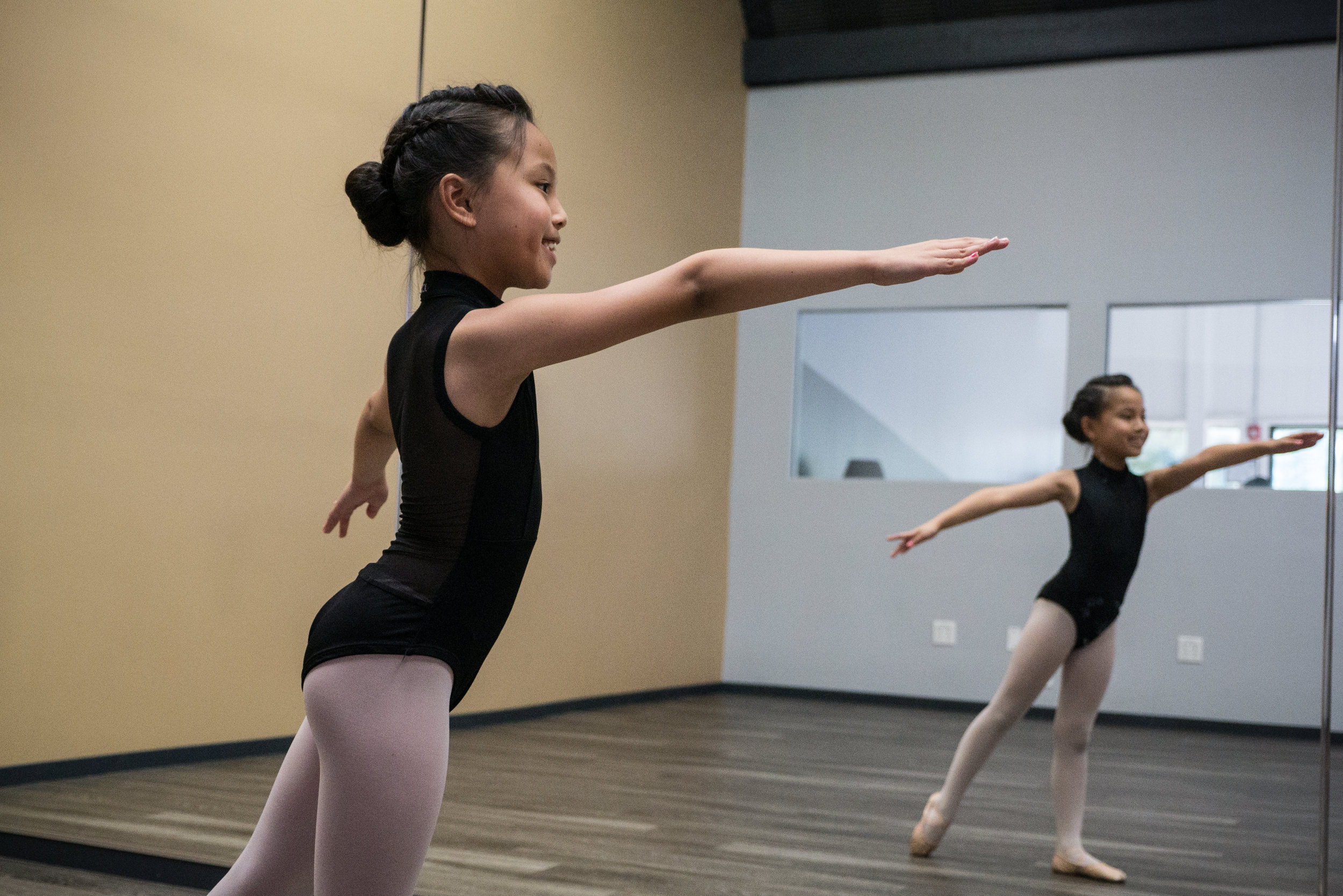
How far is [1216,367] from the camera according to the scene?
3.53 metres

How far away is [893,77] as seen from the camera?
301 centimetres

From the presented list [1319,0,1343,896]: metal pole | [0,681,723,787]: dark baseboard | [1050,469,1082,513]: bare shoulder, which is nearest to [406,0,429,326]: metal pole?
[0,681,723,787]: dark baseboard

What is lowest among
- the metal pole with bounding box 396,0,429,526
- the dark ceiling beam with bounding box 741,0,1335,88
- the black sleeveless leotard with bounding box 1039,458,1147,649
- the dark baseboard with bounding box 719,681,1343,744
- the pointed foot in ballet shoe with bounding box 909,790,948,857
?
the pointed foot in ballet shoe with bounding box 909,790,948,857

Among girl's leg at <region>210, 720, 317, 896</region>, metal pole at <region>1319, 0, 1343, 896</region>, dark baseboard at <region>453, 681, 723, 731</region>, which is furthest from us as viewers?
dark baseboard at <region>453, 681, 723, 731</region>

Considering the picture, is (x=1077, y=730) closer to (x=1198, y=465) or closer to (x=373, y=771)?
(x=1198, y=465)

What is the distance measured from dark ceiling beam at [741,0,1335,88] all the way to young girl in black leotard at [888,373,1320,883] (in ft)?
2.85

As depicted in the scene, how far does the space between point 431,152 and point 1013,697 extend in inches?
82.4

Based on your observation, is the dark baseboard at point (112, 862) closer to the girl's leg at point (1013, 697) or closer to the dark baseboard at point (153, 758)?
the dark baseboard at point (153, 758)

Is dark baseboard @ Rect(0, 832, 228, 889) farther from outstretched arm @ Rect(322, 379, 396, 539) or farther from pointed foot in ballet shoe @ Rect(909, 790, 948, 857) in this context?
pointed foot in ballet shoe @ Rect(909, 790, 948, 857)

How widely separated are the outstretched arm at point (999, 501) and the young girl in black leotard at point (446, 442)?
1.28 metres

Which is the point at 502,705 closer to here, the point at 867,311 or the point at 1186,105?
the point at 867,311

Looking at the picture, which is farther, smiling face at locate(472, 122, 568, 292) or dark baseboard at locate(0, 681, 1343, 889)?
dark baseboard at locate(0, 681, 1343, 889)

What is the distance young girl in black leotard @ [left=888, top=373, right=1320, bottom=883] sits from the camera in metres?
2.72

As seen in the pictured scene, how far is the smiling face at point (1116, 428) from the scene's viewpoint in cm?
279
